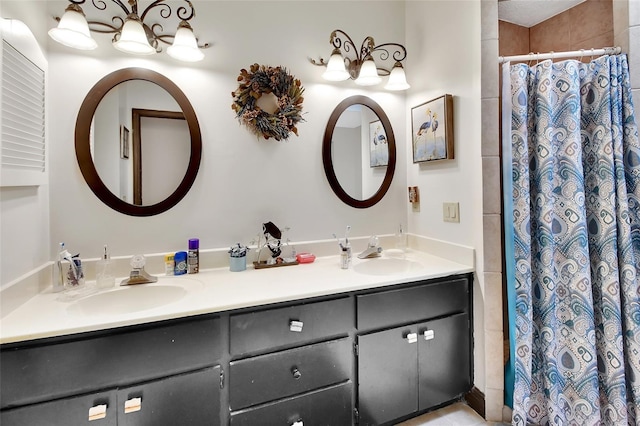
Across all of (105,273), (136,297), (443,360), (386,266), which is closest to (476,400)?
(443,360)

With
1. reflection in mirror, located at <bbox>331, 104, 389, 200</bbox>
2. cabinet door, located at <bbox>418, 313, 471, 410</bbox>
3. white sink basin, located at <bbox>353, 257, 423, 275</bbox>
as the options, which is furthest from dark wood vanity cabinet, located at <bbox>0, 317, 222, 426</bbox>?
reflection in mirror, located at <bbox>331, 104, 389, 200</bbox>

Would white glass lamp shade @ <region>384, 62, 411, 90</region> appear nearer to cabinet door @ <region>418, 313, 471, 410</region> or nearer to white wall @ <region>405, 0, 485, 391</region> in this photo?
white wall @ <region>405, 0, 485, 391</region>

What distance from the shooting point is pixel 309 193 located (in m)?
1.94

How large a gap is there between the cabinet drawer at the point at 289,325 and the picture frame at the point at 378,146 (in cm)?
110

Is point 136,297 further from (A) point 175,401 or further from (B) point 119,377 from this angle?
(A) point 175,401

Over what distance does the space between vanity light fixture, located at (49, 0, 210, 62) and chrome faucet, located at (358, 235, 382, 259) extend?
58.2 inches

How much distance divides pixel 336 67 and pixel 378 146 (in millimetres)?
609

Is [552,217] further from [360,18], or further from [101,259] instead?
[101,259]

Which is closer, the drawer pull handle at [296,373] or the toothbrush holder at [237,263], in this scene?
the drawer pull handle at [296,373]

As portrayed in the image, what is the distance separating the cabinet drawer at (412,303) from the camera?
55.5 inches

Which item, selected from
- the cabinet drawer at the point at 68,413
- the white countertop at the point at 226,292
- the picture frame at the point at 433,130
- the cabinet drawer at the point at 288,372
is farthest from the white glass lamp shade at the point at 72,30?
the picture frame at the point at 433,130

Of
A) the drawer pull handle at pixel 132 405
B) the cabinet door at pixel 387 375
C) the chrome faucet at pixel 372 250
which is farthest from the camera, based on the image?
the chrome faucet at pixel 372 250

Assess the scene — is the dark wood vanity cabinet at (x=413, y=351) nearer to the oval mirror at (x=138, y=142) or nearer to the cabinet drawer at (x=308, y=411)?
the cabinet drawer at (x=308, y=411)

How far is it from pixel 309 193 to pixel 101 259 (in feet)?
3.91
